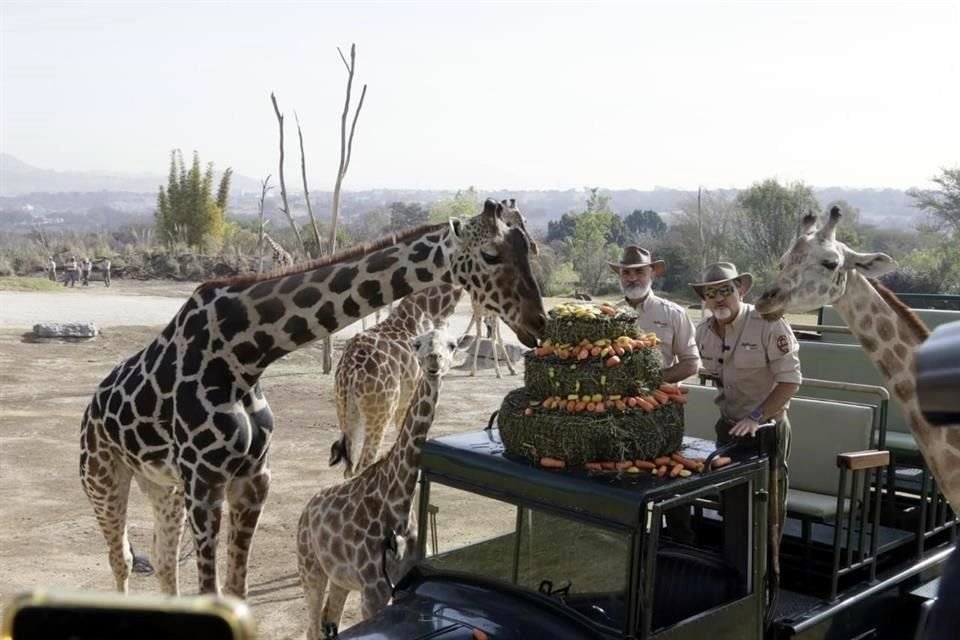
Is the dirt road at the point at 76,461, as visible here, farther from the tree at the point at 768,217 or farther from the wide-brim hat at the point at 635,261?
the tree at the point at 768,217

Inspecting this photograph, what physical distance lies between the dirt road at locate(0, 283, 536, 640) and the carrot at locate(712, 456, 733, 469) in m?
1.29

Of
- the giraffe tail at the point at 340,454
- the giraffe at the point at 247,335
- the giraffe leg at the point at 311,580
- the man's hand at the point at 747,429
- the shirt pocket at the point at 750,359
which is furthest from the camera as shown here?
the giraffe tail at the point at 340,454

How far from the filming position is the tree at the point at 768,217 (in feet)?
135

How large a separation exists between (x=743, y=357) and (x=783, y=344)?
23 centimetres

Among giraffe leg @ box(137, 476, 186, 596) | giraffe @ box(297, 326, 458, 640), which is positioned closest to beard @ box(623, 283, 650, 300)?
giraffe @ box(297, 326, 458, 640)

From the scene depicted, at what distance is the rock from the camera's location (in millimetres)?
20484

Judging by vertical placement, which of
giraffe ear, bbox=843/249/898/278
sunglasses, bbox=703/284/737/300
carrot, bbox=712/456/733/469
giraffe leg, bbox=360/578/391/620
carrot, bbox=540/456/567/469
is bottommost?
giraffe leg, bbox=360/578/391/620

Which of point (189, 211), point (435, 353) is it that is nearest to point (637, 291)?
point (435, 353)

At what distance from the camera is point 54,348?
1952 cm

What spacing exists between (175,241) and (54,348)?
94.3 feet

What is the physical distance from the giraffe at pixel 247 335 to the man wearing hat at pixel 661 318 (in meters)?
0.91

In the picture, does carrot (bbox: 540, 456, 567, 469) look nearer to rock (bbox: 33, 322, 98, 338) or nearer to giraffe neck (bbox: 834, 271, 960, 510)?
giraffe neck (bbox: 834, 271, 960, 510)

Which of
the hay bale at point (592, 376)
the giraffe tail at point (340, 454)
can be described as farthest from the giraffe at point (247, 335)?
the giraffe tail at point (340, 454)

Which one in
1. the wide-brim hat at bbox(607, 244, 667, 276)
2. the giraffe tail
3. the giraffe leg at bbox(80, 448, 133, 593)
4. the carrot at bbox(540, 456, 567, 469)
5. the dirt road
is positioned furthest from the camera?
the giraffe tail
